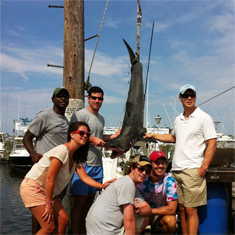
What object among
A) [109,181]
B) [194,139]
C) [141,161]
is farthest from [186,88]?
[109,181]

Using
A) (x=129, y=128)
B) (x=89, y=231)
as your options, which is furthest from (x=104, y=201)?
(x=129, y=128)

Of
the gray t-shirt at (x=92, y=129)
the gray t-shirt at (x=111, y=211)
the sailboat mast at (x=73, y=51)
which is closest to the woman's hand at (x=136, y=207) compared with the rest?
the gray t-shirt at (x=111, y=211)

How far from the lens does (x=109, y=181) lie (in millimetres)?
2303

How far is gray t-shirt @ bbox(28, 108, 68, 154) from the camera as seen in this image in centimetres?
264

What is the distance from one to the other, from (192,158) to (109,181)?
2.84 feet

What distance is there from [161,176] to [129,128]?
59 cm

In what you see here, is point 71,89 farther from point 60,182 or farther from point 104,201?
point 104,201

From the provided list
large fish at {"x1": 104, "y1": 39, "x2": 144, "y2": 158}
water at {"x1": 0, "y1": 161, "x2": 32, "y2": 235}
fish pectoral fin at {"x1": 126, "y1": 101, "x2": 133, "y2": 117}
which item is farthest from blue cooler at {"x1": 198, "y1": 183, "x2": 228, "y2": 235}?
water at {"x1": 0, "y1": 161, "x2": 32, "y2": 235}

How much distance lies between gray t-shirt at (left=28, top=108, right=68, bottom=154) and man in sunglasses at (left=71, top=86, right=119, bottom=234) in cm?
20

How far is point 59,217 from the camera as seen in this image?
6.99 feet

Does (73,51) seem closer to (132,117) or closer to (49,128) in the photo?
(49,128)

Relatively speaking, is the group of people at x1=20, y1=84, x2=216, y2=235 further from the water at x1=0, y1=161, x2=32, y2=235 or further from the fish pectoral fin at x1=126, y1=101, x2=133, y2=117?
the water at x1=0, y1=161, x2=32, y2=235

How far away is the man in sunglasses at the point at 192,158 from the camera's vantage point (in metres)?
2.44

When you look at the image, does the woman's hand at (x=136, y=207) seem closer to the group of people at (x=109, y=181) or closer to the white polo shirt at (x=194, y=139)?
the group of people at (x=109, y=181)
